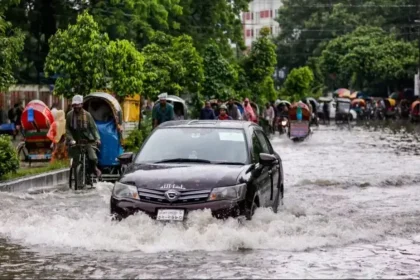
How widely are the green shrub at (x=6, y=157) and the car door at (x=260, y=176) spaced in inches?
242

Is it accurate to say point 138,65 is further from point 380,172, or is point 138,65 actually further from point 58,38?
point 380,172

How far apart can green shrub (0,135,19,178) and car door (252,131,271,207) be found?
614 cm

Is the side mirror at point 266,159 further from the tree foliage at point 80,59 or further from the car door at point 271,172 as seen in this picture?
the tree foliage at point 80,59

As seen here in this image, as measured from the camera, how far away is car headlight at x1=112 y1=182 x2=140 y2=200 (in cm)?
1200

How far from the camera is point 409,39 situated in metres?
103

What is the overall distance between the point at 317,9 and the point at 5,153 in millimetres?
99973

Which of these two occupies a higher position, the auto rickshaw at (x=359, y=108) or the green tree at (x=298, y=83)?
the green tree at (x=298, y=83)

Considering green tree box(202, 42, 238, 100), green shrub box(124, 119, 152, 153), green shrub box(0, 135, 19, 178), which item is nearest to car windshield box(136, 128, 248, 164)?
green shrub box(0, 135, 19, 178)

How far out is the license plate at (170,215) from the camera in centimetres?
1163

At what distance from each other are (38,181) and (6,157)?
3.69 ft

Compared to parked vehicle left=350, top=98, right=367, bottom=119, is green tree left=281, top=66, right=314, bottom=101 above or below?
above

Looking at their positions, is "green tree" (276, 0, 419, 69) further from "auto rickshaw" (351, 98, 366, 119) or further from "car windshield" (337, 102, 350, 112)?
"car windshield" (337, 102, 350, 112)

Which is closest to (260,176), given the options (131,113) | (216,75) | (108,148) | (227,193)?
(227,193)

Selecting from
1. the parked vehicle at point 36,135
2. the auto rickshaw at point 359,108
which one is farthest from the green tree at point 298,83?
the parked vehicle at point 36,135
